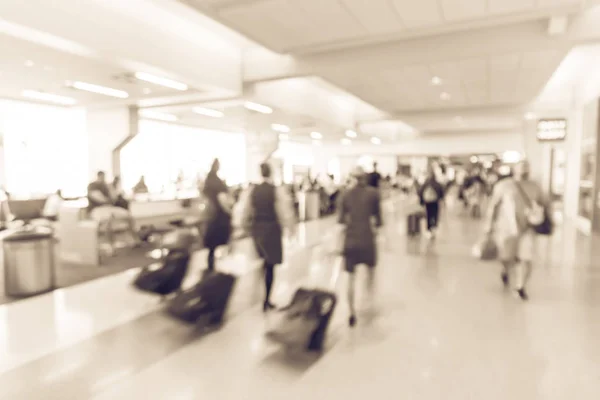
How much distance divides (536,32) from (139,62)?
692 cm

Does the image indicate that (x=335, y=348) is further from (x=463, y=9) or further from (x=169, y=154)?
(x=169, y=154)

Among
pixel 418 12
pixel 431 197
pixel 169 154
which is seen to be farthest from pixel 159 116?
pixel 418 12

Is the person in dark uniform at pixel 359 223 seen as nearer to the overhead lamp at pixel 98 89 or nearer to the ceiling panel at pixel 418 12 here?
the ceiling panel at pixel 418 12

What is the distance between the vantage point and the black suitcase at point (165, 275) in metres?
4.66

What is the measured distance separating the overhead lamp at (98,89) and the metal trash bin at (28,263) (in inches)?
216

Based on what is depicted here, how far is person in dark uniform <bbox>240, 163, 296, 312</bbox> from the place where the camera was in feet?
14.9

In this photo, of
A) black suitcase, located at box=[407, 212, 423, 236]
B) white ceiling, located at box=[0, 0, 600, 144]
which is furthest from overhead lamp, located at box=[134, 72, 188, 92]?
black suitcase, located at box=[407, 212, 423, 236]

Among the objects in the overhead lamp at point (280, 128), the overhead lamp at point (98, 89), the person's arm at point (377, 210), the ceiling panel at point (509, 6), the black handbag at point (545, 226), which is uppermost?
the ceiling panel at point (509, 6)

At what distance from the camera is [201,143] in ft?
76.4

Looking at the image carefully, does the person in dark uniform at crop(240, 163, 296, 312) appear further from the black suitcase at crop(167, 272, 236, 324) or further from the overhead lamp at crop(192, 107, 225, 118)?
the overhead lamp at crop(192, 107, 225, 118)

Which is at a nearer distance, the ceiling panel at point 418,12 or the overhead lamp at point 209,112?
the ceiling panel at point 418,12

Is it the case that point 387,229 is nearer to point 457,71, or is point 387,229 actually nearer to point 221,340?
point 457,71

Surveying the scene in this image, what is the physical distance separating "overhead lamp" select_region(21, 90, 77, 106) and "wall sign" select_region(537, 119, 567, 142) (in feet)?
45.8

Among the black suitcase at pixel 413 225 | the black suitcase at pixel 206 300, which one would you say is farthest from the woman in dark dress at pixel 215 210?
the black suitcase at pixel 413 225
